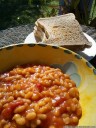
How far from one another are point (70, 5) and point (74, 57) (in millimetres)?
1650

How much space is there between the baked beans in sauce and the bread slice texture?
0.59m

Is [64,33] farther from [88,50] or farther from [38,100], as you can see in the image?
[38,100]

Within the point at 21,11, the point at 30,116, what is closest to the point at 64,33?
the point at 30,116

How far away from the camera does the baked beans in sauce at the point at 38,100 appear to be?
1.51 m

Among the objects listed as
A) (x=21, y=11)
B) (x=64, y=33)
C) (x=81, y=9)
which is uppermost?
(x=64, y=33)

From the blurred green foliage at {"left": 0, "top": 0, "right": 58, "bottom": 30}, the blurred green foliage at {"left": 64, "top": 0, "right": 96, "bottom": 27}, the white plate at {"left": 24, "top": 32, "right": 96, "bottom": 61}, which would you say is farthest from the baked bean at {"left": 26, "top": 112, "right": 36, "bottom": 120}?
the blurred green foliage at {"left": 0, "top": 0, "right": 58, "bottom": 30}

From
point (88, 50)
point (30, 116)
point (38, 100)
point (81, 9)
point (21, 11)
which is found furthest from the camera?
point (21, 11)

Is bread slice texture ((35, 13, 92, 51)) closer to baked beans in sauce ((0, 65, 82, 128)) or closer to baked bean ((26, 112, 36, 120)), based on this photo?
baked beans in sauce ((0, 65, 82, 128))

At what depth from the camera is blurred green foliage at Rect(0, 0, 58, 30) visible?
4.30 m

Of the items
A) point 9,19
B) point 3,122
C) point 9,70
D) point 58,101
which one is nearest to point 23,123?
point 3,122

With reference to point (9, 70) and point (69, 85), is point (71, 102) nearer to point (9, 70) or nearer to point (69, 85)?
point (69, 85)

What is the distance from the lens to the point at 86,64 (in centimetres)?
185

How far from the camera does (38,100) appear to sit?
159cm

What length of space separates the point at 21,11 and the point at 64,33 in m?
2.25
